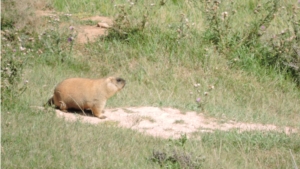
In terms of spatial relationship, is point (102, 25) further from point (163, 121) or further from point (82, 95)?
point (163, 121)

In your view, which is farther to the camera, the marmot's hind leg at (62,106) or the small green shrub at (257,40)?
the small green shrub at (257,40)

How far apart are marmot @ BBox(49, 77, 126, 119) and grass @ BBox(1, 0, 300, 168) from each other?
0.41 m

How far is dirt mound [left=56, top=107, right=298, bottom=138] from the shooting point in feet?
24.8

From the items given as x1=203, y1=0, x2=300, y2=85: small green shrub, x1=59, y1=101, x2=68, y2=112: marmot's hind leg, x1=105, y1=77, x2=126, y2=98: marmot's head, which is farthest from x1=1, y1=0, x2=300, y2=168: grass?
x1=105, y1=77, x2=126, y2=98: marmot's head

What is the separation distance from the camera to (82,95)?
785 centimetres

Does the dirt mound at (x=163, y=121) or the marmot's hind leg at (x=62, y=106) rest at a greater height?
the marmot's hind leg at (x=62, y=106)

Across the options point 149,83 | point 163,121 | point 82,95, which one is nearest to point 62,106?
point 82,95

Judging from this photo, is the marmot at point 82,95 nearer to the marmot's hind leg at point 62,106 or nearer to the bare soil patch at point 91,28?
the marmot's hind leg at point 62,106

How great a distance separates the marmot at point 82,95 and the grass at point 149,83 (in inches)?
16.1

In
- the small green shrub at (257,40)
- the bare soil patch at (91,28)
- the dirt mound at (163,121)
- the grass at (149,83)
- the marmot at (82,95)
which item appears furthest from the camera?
the bare soil patch at (91,28)

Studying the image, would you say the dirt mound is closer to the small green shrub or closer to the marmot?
the marmot

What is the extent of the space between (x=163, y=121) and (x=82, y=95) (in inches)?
43.7

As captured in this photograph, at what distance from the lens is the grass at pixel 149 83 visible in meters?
6.14

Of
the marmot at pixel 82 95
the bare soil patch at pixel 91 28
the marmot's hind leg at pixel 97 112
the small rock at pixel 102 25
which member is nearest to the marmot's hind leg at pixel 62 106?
the marmot at pixel 82 95
